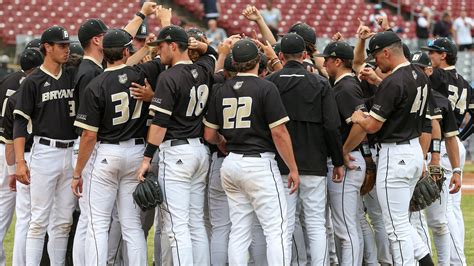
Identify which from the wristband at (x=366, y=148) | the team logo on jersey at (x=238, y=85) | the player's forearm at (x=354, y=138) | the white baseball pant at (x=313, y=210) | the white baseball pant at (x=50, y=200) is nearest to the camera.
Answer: the team logo on jersey at (x=238, y=85)

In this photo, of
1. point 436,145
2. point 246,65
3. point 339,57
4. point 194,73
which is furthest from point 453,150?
point 194,73

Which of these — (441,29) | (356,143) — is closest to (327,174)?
(356,143)

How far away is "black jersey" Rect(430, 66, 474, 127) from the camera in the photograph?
28.5 ft

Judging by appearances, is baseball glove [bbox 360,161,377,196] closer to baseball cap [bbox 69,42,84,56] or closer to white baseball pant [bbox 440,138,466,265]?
white baseball pant [bbox 440,138,466,265]

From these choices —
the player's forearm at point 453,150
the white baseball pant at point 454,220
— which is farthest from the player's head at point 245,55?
the white baseball pant at point 454,220

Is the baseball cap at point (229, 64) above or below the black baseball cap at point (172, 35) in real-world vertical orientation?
below

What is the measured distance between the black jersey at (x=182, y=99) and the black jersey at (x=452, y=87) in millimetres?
2287

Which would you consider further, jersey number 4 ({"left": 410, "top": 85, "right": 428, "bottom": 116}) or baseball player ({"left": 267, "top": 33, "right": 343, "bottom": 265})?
baseball player ({"left": 267, "top": 33, "right": 343, "bottom": 265})

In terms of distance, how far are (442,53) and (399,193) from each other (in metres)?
2.01

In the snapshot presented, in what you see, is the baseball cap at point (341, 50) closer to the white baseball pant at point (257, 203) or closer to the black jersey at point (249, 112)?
the black jersey at point (249, 112)

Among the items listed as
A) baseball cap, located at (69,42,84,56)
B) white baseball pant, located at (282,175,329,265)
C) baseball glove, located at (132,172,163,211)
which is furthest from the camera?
baseball cap, located at (69,42,84,56)

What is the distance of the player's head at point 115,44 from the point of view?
7.43 m

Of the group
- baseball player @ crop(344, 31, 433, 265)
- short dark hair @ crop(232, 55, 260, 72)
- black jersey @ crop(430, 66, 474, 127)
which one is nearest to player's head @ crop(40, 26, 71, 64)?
short dark hair @ crop(232, 55, 260, 72)

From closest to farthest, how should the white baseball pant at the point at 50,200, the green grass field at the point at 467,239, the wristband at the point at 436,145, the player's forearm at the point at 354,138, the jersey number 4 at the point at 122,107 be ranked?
the jersey number 4 at the point at 122,107 → the player's forearm at the point at 354,138 → the white baseball pant at the point at 50,200 → the wristband at the point at 436,145 → the green grass field at the point at 467,239
